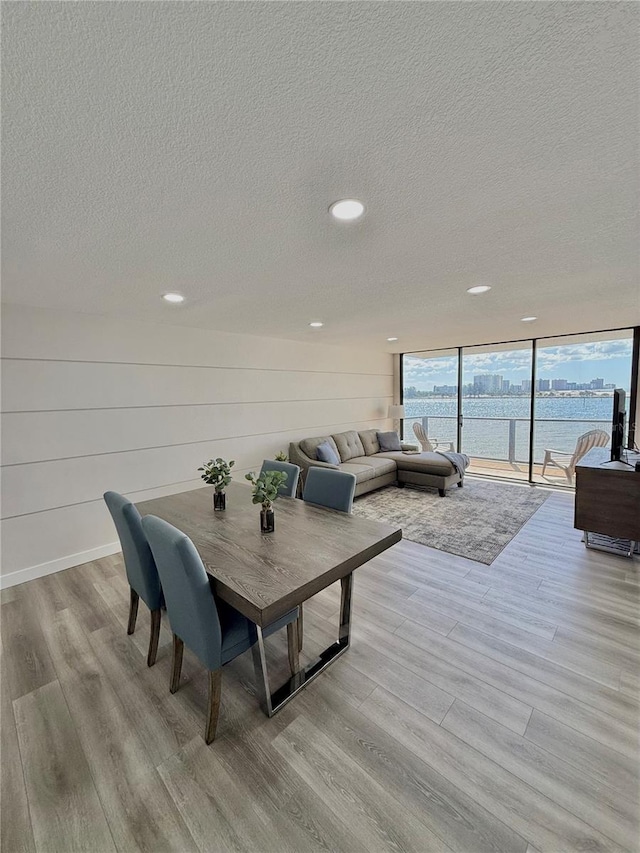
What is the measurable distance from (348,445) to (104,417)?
3467mm

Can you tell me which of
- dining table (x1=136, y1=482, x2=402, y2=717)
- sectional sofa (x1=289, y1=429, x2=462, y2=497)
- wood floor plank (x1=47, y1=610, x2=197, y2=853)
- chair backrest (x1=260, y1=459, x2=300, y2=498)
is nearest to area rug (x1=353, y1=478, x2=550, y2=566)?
sectional sofa (x1=289, y1=429, x2=462, y2=497)

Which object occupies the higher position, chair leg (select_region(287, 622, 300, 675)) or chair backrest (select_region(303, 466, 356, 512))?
chair backrest (select_region(303, 466, 356, 512))

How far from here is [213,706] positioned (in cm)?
148

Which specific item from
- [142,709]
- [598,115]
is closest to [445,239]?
[598,115]

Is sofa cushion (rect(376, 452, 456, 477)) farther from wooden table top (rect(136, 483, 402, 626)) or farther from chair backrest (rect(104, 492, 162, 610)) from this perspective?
chair backrest (rect(104, 492, 162, 610))

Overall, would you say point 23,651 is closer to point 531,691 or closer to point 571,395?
point 531,691

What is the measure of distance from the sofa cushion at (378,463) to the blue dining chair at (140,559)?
10.9 ft

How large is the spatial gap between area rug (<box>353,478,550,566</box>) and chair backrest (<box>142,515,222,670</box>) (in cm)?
247

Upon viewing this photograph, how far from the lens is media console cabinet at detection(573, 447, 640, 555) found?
9.54ft

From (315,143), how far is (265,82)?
25cm

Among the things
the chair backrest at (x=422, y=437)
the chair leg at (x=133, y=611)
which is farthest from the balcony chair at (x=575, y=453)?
the chair leg at (x=133, y=611)

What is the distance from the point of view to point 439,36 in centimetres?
76

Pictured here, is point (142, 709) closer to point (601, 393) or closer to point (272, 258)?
point (272, 258)

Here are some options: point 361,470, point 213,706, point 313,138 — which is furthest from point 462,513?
point 313,138
